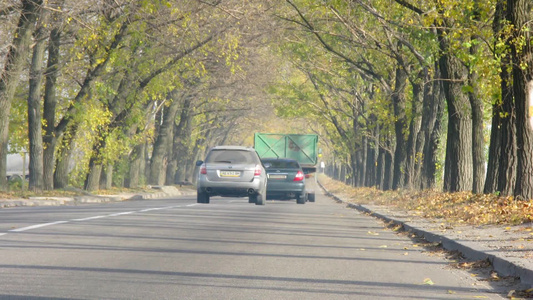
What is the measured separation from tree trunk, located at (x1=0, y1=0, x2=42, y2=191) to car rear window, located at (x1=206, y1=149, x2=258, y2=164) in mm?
6572

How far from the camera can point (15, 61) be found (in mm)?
26078

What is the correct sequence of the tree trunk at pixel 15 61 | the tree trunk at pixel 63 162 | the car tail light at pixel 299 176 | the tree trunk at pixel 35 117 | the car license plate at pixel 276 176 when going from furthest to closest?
1. the tree trunk at pixel 63 162
2. the car tail light at pixel 299 176
3. the car license plate at pixel 276 176
4. the tree trunk at pixel 35 117
5. the tree trunk at pixel 15 61

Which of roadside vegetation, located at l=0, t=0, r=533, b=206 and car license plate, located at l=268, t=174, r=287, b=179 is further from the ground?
roadside vegetation, located at l=0, t=0, r=533, b=206

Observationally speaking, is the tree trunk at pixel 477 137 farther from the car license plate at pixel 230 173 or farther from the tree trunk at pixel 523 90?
the car license plate at pixel 230 173

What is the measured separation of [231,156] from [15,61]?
7.32m

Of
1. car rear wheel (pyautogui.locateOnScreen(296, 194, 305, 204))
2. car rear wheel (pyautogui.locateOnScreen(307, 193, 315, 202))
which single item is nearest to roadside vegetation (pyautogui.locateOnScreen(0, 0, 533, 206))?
car rear wheel (pyautogui.locateOnScreen(307, 193, 315, 202))

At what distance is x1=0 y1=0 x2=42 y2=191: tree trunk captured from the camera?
2603 centimetres

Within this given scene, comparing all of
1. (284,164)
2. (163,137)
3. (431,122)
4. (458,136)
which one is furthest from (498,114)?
(163,137)

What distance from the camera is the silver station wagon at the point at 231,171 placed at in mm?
24391

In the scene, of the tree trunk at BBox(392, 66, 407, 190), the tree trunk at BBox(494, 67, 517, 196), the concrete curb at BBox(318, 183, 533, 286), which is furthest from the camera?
the tree trunk at BBox(392, 66, 407, 190)

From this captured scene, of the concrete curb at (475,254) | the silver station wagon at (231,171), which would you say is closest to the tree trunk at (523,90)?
the concrete curb at (475,254)

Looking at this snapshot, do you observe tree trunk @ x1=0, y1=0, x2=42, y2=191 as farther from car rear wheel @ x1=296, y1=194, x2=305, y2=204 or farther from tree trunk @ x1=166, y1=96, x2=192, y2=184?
tree trunk @ x1=166, y1=96, x2=192, y2=184

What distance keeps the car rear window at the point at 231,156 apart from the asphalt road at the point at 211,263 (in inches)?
325

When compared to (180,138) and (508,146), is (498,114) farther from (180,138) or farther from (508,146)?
(180,138)
